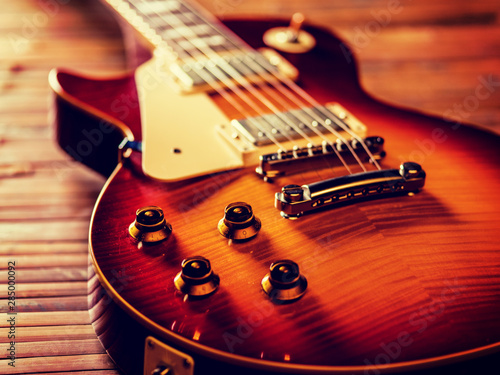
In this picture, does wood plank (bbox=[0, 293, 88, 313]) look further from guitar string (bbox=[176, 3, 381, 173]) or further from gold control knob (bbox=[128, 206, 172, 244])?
guitar string (bbox=[176, 3, 381, 173])

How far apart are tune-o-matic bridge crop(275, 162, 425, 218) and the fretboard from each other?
55cm

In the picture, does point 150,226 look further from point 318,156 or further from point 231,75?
point 231,75

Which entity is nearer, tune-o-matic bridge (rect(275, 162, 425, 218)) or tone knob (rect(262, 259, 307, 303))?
tone knob (rect(262, 259, 307, 303))

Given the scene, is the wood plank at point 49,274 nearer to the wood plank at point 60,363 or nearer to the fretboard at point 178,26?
the wood plank at point 60,363

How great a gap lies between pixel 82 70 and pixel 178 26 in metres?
0.38

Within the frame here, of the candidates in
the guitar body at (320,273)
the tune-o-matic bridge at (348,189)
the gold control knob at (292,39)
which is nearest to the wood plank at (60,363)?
the guitar body at (320,273)

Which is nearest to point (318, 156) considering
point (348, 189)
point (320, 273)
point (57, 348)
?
point (348, 189)

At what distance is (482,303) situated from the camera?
64cm

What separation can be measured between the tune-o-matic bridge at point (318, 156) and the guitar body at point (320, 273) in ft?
0.06

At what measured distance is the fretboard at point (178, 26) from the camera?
1.23 meters

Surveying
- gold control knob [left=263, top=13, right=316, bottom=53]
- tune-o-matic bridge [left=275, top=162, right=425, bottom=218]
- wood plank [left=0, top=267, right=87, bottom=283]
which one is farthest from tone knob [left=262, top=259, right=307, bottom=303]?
gold control knob [left=263, top=13, right=316, bottom=53]

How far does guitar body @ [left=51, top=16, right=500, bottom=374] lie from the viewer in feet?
1.94

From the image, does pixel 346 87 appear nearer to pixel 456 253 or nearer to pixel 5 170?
pixel 456 253

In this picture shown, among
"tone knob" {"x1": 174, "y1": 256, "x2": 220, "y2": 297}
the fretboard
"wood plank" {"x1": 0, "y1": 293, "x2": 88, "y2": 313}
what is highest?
"tone knob" {"x1": 174, "y1": 256, "x2": 220, "y2": 297}
